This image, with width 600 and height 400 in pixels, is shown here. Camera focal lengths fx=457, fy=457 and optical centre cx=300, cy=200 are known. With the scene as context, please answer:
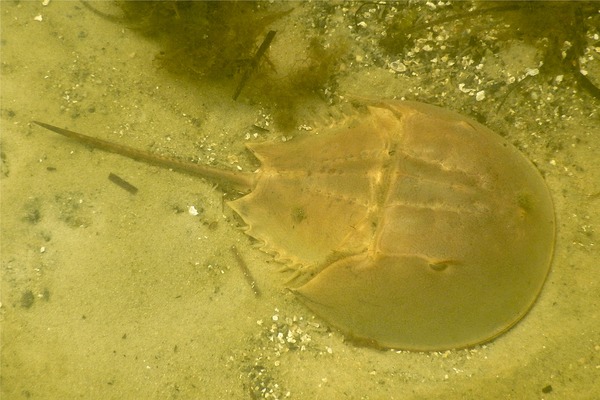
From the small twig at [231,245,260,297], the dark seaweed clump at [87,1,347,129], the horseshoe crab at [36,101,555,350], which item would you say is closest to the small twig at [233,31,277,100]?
the dark seaweed clump at [87,1,347,129]

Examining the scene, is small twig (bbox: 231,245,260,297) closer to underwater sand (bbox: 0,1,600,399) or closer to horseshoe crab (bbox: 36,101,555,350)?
underwater sand (bbox: 0,1,600,399)

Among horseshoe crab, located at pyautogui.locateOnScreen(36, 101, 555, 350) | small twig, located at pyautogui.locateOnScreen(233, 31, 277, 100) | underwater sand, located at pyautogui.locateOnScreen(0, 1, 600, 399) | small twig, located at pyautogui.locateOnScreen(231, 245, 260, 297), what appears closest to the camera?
horseshoe crab, located at pyautogui.locateOnScreen(36, 101, 555, 350)

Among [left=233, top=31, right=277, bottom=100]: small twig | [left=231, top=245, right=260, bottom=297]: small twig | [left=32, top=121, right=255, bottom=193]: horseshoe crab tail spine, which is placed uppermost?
[left=233, top=31, right=277, bottom=100]: small twig

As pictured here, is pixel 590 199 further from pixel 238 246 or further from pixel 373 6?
pixel 238 246

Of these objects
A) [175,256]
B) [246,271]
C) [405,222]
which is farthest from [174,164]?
[405,222]

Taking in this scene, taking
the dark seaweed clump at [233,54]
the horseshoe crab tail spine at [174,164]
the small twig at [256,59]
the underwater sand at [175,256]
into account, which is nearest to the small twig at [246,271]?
the underwater sand at [175,256]

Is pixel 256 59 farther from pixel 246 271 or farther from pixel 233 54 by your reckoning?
pixel 246 271

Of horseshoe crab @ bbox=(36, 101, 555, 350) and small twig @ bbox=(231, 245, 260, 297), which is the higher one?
horseshoe crab @ bbox=(36, 101, 555, 350)
